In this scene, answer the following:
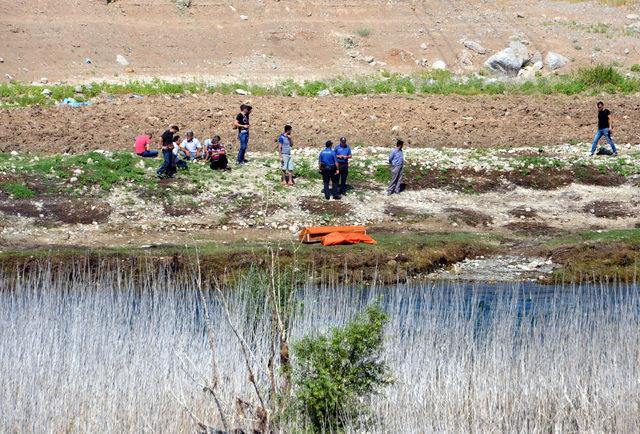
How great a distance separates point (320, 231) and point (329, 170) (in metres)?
2.83

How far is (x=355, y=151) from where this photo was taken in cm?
2967

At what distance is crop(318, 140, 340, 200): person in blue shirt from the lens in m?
24.7

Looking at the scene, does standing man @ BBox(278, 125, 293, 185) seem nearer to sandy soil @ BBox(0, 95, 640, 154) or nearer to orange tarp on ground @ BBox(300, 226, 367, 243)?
orange tarp on ground @ BBox(300, 226, 367, 243)

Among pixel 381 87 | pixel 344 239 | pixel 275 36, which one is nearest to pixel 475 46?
pixel 275 36

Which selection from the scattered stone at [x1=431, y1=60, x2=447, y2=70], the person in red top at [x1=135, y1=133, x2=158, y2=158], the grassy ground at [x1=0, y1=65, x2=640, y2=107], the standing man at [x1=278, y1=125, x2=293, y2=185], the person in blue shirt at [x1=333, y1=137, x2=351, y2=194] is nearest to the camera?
the person in blue shirt at [x1=333, y1=137, x2=351, y2=194]

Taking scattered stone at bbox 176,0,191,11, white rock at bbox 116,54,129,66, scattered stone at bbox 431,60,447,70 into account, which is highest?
scattered stone at bbox 176,0,191,11

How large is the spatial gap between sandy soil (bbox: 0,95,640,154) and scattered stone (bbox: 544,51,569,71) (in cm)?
917

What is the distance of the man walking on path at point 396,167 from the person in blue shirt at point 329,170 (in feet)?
4.89

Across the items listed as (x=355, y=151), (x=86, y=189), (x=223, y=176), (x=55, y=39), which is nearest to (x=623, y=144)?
(x=355, y=151)

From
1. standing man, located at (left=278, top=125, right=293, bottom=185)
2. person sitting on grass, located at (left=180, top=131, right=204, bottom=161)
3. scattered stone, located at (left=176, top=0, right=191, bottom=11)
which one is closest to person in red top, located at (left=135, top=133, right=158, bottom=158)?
person sitting on grass, located at (left=180, top=131, right=204, bottom=161)

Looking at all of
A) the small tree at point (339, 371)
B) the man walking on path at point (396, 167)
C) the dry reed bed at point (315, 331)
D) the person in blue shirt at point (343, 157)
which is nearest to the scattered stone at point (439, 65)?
the man walking on path at point (396, 167)

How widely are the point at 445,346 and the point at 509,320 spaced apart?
1.06m

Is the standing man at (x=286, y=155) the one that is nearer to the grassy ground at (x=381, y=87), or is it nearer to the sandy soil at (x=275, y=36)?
the grassy ground at (x=381, y=87)

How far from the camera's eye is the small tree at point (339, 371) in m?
12.0
